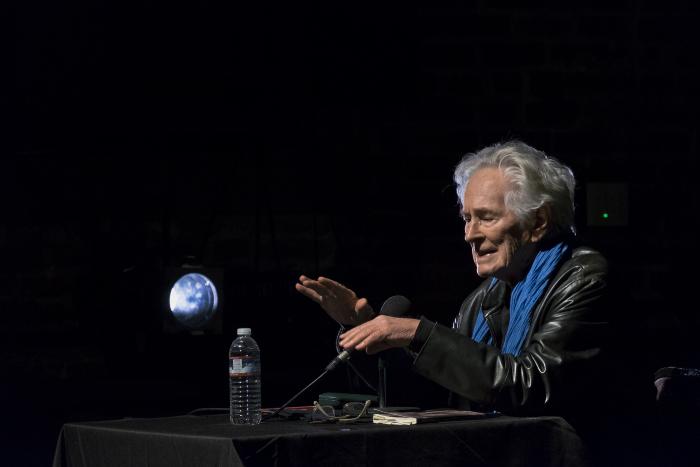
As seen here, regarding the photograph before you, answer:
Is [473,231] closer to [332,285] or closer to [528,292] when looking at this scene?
[528,292]

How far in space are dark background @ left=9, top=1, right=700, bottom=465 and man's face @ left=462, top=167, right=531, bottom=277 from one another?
1748 mm

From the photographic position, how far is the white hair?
3.60 m

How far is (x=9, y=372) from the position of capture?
5418 millimetres

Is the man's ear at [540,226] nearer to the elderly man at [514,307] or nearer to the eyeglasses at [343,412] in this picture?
the elderly man at [514,307]

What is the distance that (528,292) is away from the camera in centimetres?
355

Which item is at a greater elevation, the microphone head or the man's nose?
the man's nose

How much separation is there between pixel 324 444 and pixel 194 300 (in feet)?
7.09

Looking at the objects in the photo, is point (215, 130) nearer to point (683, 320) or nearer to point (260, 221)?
point (260, 221)

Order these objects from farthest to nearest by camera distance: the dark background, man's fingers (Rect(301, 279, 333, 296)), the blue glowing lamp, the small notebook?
the dark background → the blue glowing lamp → man's fingers (Rect(301, 279, 333, 296)) → the small notebook

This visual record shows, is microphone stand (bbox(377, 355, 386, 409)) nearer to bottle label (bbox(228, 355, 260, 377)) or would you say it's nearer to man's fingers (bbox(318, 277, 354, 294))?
man's fingers (bbox(318, 277, 354, 294))

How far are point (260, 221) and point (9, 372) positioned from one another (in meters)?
1.16

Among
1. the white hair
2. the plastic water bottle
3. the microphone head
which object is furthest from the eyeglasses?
the white hair

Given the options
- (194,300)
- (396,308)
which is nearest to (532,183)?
(396,308)

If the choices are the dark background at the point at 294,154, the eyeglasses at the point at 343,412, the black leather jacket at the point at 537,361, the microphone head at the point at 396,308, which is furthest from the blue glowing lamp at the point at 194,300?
the black leather jacket at the point at 537,361
